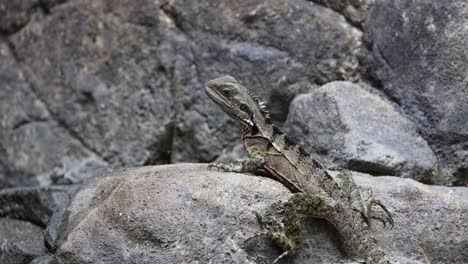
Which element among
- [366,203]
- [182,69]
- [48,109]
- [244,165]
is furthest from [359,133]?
[48,109]

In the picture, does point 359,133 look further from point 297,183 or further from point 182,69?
point 182,69

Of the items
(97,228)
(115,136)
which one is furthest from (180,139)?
(97,228)

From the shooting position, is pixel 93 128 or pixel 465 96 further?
pixel 93 128

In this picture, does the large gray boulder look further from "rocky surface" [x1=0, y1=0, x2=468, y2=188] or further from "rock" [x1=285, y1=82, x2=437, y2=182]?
"rock" [x1=285, y1=82, x2=437, y2=182]

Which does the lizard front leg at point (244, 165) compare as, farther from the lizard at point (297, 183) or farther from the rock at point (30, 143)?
the rock at point (30, 143)

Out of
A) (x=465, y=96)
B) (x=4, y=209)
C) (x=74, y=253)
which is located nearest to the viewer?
(x=74, y=253)

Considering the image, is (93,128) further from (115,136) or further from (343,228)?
(343,228)
